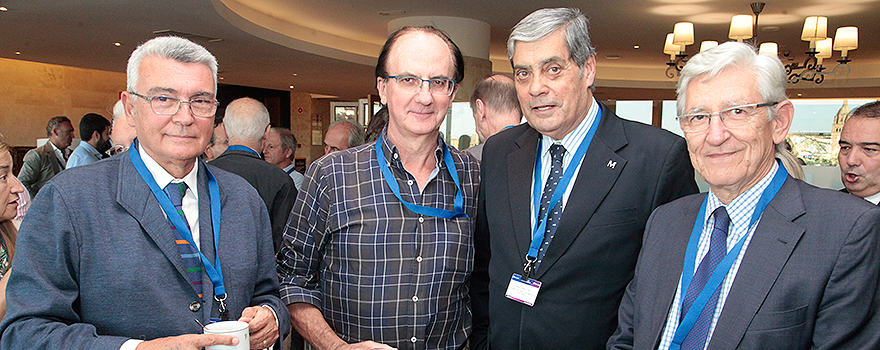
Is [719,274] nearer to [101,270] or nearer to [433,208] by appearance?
[433,208]

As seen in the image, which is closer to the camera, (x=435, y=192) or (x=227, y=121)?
(x=435, y=192)

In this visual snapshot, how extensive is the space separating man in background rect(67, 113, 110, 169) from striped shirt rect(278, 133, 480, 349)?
4.82 metres

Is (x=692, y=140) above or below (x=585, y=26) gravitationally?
below

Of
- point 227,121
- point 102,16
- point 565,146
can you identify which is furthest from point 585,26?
point 102,16

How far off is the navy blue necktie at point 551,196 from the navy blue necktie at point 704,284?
443 mm

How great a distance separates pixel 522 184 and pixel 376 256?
0.54m

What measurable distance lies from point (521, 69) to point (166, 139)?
42.6 inches

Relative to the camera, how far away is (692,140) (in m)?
1.47

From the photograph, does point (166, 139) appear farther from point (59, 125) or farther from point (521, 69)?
point (59, 125)

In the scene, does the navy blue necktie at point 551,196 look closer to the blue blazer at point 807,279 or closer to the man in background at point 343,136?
the blue blazer at point 807,279

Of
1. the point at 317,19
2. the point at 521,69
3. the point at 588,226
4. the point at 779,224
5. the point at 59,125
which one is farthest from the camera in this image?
the point at 317,19

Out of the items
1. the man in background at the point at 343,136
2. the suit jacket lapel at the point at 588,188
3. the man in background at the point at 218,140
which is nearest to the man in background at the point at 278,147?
the man in background at the point at 343,136

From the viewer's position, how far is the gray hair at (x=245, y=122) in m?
3.65

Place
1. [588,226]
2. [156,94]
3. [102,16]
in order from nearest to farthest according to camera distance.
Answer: [156,94] → [588,226] → [102,16]
